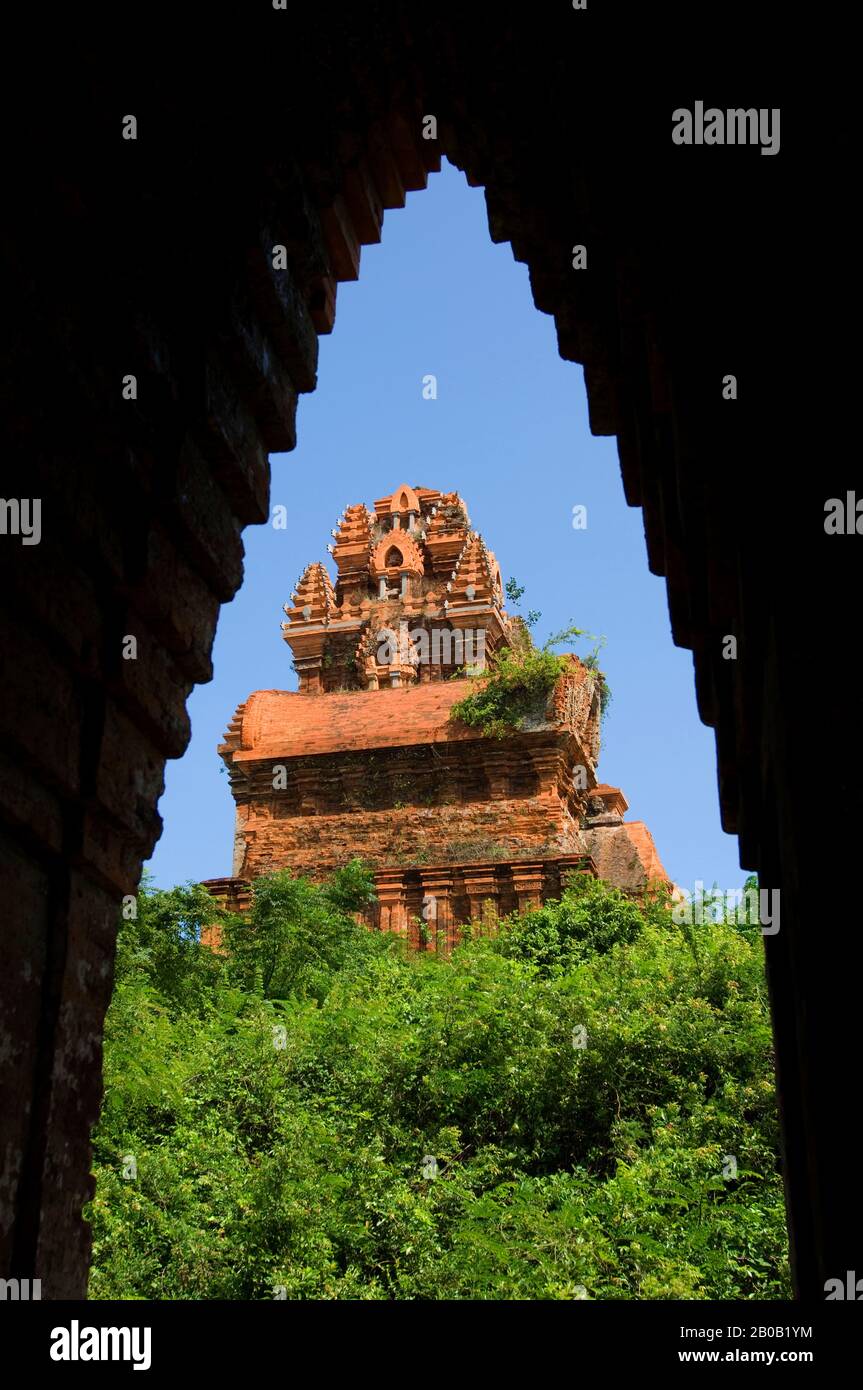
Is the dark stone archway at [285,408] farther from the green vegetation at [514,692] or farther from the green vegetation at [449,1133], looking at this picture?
the green vegetation at [514,692]

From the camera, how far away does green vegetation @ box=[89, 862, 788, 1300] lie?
7887 mm

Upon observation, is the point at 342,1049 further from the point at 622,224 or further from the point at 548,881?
the point at 622,224

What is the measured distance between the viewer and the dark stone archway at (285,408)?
76.3 inches

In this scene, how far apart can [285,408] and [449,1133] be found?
6662 mm

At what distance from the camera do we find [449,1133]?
370 inches

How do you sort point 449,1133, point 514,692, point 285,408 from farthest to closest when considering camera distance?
point 514,692 → point 449,1133 → point 285,408

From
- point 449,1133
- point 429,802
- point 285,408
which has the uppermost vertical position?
point 429,802

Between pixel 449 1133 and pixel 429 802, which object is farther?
pixel 429 802

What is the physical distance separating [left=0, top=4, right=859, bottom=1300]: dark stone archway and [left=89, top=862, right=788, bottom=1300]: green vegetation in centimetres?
368

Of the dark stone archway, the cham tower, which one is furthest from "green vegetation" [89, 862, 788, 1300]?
the cham tower

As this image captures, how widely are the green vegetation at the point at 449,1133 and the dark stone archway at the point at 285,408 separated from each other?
3679 millimetres

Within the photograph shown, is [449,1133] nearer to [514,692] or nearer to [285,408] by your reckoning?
[285,408]

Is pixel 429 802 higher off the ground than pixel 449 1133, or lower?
higher

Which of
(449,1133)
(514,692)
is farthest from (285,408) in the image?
(514,692)
